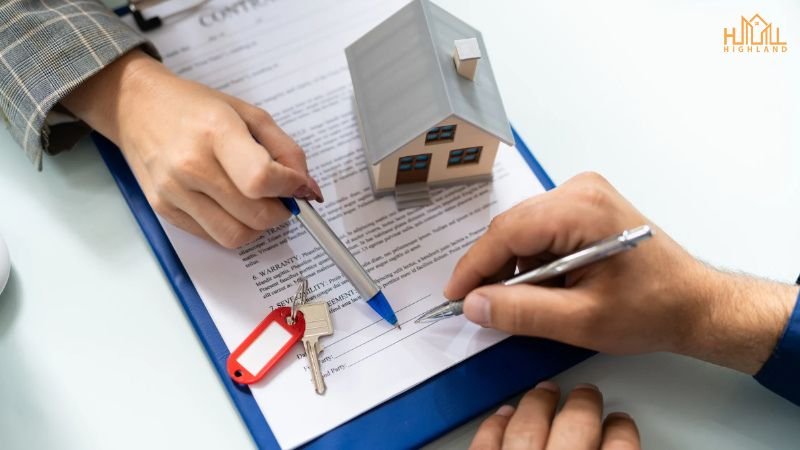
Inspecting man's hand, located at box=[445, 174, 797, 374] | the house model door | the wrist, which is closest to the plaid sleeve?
the house model door

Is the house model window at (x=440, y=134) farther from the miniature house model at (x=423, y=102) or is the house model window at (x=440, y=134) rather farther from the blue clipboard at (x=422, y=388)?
the blue clipboard at (x=422, y=388)

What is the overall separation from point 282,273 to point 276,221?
0.23 feet

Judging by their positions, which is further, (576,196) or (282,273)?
(282,273)

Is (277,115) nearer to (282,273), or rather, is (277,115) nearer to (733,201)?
(282,273)

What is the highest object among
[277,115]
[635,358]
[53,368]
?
[277,115]

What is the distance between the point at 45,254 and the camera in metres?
0.71

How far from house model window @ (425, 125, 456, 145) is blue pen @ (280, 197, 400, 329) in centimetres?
15

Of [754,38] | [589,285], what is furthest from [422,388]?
[754,38]

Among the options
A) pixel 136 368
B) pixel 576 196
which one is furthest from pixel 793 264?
pixel 136 368

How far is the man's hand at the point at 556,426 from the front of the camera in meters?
0.59

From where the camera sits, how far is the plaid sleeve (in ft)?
2.31

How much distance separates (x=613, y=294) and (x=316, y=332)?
0.31 m

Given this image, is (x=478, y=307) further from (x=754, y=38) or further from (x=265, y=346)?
(x=754, y=38)

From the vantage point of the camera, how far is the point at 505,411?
0.64 meters
